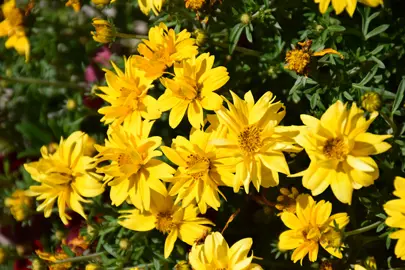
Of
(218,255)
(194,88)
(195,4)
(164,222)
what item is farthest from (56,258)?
(195,4)

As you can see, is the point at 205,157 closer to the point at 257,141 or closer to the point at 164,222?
the point at 257,141

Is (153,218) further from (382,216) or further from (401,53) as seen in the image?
(401,53)

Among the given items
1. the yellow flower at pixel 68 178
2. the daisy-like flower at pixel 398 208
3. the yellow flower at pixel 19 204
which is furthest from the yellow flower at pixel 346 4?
the yellow flower at pixel 19 204

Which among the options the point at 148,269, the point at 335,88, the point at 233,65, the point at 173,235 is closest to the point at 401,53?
the point at 335,88

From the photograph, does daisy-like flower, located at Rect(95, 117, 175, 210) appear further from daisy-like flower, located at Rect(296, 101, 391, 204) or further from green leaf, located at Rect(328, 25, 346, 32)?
green leaf, located at Rect(328, 25, 346, 32)

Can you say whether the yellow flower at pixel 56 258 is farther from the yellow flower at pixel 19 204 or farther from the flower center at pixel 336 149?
the flower center at pixel 336 149
